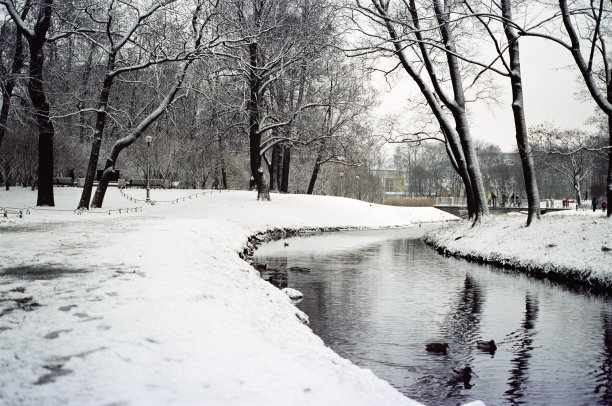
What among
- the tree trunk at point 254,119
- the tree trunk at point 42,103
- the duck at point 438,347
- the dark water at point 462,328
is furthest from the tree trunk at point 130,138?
the duck at point 438,347

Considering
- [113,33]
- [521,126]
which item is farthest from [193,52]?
[521,126]

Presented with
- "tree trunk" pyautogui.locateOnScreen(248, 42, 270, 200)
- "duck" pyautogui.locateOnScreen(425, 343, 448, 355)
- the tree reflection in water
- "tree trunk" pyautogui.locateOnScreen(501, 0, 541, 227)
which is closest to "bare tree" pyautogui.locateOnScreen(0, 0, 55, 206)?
"tree trunk" pyautogui.locateOnScreen(248, 42, 270, 200)

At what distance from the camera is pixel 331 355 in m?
6.78

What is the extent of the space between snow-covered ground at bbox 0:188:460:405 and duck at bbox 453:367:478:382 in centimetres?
178

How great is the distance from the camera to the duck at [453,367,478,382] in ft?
24.4

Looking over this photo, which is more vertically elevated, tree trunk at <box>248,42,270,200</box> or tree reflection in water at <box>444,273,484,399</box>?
tree trunk at <box>248,42,270,200</box>

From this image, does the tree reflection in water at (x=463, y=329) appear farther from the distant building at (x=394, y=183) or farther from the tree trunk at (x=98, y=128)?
the distant building at (x=394, y=183)

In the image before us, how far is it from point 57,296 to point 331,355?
3.74 meters

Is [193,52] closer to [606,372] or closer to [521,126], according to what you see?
[521,126]

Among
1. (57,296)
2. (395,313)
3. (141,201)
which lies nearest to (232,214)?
(141,201)

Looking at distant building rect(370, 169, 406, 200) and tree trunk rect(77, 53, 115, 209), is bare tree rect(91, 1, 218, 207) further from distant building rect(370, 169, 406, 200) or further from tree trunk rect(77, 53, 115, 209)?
distant building rect(370, 169, 406, 200)

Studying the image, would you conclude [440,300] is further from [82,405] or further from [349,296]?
[82,405]

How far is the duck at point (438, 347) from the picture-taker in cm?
856

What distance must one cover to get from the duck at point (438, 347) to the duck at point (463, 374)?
958mm
